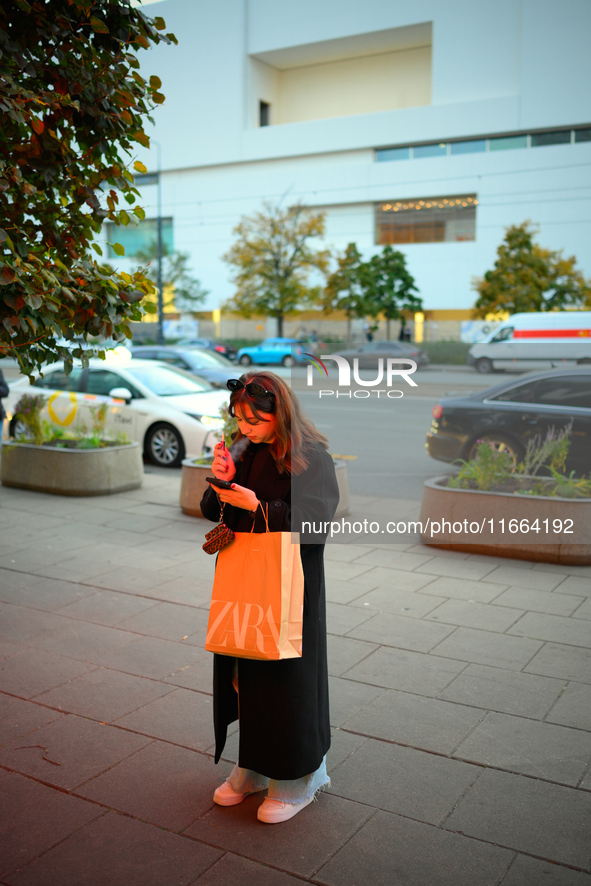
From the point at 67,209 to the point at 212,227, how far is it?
5437 centimetres

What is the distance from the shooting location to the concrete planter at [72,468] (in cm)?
941

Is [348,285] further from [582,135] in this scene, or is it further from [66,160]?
[66,160]

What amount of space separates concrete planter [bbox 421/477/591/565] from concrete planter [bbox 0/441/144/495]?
163 inches

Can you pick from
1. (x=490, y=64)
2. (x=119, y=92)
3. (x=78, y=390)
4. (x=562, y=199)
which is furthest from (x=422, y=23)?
(x=119, y=92)

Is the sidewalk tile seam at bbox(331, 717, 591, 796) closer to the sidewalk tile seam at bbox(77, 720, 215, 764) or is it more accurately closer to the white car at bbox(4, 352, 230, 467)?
the sidewalk tile seam at bbox(77, 720, 215, 764)

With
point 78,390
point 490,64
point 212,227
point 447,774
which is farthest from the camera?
point 212,227

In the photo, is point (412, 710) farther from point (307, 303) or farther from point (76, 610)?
point (307, 303)

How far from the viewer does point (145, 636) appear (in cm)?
500

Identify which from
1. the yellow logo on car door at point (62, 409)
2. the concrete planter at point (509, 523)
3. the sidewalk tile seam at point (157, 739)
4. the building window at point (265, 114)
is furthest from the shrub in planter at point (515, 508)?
the building window at point (265, 114)

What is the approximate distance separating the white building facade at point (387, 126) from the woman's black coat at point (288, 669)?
1835 inches

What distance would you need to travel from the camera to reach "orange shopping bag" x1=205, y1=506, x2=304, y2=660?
2951 mm

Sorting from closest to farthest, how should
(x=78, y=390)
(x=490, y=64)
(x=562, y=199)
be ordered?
(x=78, y=390) → (x=562, y=199) → (x=490, y=64)

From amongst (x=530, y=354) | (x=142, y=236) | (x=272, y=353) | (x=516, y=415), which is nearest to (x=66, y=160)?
(x=530, y=354)

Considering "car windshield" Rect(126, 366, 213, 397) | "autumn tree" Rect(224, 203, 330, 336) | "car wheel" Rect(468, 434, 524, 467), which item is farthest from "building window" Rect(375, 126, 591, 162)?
"car wheel" Rect(468, 434, 524, 467)
